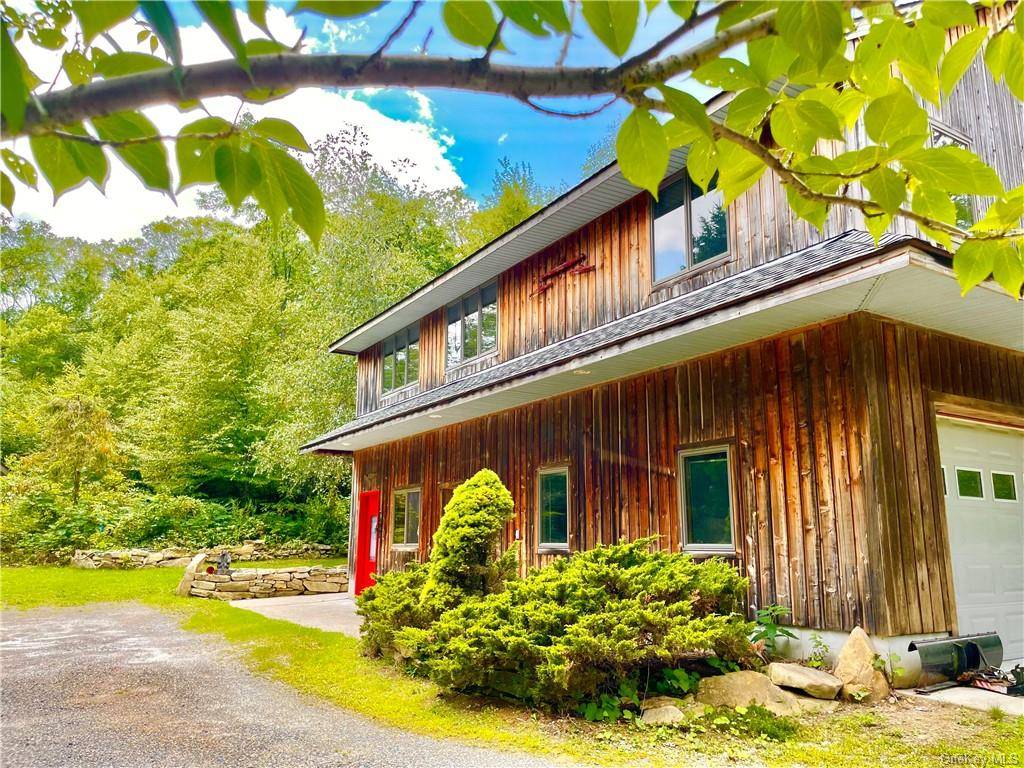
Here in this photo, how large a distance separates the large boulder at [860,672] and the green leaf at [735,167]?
5.57 meters

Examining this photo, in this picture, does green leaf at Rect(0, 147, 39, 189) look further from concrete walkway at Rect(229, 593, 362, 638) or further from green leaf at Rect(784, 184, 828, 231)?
concrete walkway at Rect(229, 593, 362, 638)

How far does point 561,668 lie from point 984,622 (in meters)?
4.81

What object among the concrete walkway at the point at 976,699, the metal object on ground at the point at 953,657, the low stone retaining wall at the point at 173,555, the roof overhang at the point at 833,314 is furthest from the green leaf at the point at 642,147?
the low stone retaining wall at the point at 173,555

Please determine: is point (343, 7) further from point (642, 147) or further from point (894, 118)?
point (894, 118)

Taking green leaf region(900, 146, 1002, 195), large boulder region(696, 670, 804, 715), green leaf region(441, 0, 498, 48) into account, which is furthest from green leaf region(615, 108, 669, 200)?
large boulder region(696, 670, 804, 715)

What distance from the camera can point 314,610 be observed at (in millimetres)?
12789

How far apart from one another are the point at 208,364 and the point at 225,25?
90.9ft

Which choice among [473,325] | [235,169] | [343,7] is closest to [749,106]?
[343,7]

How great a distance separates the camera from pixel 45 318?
106 ft

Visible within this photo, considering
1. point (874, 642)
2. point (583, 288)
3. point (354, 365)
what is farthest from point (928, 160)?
point (354, 365)

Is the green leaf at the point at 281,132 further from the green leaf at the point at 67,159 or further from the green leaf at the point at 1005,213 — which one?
the green leaf at the point at 1005,213

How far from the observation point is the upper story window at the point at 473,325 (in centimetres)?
1280

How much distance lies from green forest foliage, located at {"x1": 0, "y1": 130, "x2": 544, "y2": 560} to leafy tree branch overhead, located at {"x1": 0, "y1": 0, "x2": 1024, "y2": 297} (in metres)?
15.7

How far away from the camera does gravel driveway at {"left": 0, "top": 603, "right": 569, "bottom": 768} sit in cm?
467
